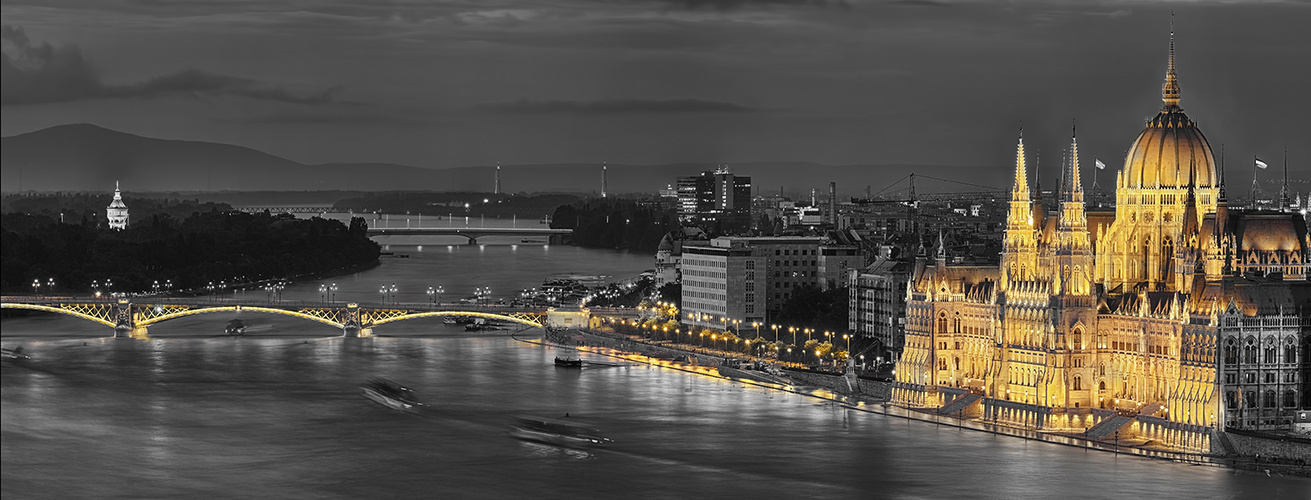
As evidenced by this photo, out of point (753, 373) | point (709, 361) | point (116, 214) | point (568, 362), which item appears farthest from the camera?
point (116, 214)

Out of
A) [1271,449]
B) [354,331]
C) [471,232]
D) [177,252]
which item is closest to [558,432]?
[1271,449]

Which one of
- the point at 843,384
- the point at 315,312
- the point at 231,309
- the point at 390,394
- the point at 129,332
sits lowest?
the point at 390,394

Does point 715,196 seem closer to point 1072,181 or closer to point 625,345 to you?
point 625,345

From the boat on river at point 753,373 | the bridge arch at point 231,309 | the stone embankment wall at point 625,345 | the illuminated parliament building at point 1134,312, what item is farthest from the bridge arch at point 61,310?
the illuminated parliament building at point 1134,312

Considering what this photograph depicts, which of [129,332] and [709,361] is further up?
[129,332]

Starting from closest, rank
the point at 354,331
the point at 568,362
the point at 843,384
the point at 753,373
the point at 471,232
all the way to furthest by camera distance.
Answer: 1. the point at 843,384
2. the point at 753,373
3. the point at 568,362
4. the point at 354,331
5. the point at 471,232

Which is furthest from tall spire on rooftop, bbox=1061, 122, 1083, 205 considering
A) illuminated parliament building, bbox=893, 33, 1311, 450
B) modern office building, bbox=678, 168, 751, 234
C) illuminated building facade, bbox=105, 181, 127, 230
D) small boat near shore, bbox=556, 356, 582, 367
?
modern office building, bbox=678, 168, 751, 234

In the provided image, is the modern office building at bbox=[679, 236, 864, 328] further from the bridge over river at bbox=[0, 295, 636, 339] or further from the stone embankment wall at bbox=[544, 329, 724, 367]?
the bridge over river at bbox=[0, 295, 636, 339]

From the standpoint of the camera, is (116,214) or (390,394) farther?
(116,214)
